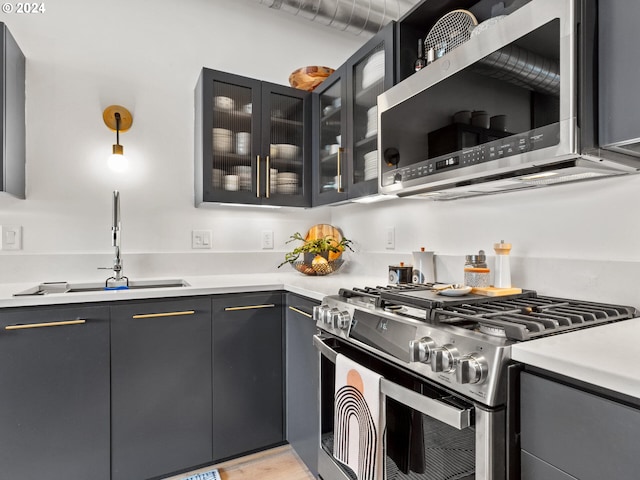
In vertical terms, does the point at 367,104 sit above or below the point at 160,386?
above

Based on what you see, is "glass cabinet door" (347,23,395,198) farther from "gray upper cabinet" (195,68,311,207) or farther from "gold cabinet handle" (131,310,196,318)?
"gold cabinet handle" (131,310,196,318)

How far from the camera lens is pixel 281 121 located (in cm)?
228

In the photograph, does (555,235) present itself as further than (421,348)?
Yes

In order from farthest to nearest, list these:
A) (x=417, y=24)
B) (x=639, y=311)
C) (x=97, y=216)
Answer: (x=97, y=216)
(x=417, y=24)
(x=639, y=311)

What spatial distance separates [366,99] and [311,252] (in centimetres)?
91

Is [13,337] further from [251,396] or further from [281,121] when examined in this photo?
[281,121]

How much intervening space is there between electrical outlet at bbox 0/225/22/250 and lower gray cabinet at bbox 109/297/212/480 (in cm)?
82

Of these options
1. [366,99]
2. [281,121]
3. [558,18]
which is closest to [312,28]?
[281,121]

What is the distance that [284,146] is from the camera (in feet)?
7.52

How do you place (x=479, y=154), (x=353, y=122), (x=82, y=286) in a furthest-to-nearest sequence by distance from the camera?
(x=82, y=286), (x=353, y=122), (x=479, y=154)

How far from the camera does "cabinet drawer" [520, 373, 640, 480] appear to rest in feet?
2.01

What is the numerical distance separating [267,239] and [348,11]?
154cm

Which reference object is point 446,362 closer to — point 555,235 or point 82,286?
point 555,235

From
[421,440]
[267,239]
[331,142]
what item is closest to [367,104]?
[331,142]
